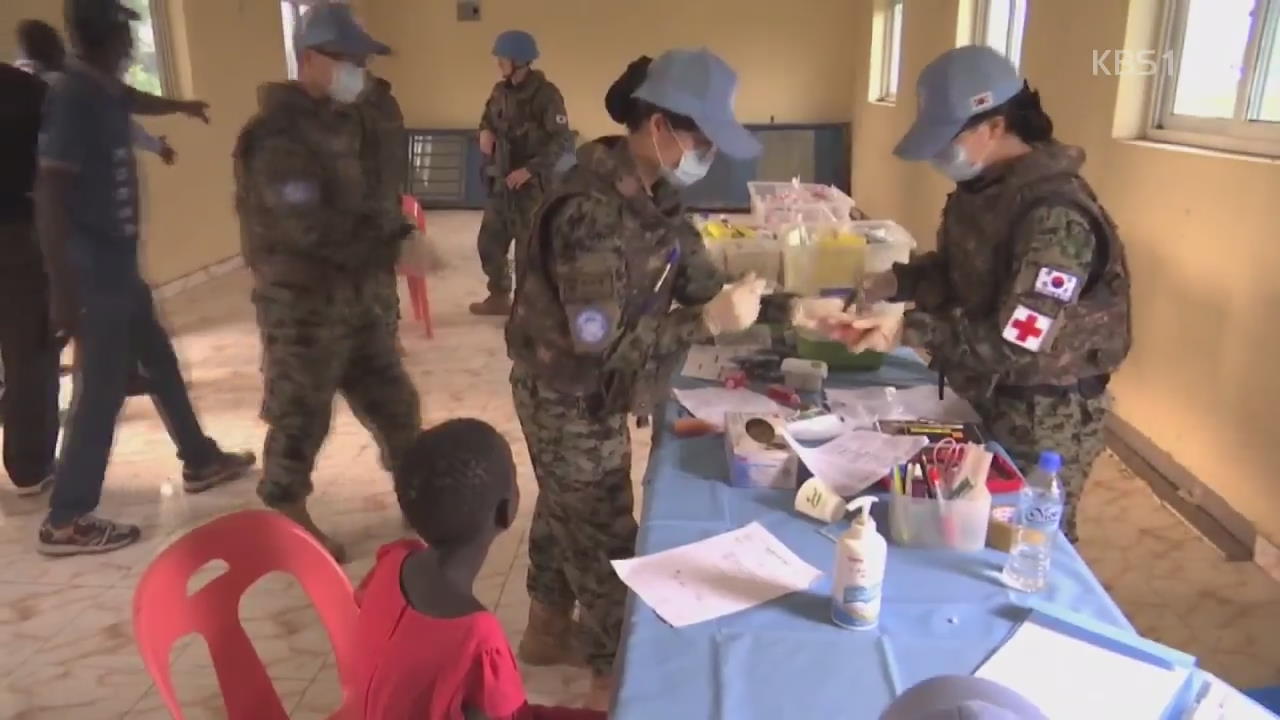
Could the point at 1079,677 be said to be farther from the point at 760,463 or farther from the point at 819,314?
the point at 819,314

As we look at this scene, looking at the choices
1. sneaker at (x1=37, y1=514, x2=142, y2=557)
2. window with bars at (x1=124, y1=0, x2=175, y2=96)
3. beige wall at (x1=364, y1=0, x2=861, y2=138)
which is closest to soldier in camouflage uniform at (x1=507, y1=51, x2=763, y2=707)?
sneaker at (x1=37, y1=514, x2=142, y2=557)

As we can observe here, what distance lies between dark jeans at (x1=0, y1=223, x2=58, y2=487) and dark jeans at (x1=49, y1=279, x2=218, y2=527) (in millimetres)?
382

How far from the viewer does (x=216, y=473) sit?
3.27 metres

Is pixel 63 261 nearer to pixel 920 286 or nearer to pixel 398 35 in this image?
pixel 920 286

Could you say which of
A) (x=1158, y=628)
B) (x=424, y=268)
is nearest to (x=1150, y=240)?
(x=1158, y=628)

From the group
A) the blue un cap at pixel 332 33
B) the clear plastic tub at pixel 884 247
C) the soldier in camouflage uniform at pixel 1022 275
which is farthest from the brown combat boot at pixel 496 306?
the soldier in camouflage uniform at pixel 1022 275

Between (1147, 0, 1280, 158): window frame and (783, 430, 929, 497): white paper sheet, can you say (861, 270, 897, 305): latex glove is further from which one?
(1147, 0, 1280, 158): window frame

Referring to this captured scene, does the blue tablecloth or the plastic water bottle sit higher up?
the plastic water bottle

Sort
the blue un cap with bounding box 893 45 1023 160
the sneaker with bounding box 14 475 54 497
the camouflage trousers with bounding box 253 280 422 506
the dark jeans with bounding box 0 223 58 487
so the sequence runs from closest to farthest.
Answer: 1. the blue un cap with bounding box 893 45 1023 160
2. the camouflage trousers with bounding box 253 280 422 506
3. the dark jeans with bounding box 0 223 58 487
4. the sneaker with bounding box 14 475 54 497

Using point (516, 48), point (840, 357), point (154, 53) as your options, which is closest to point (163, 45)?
point (154, 53)

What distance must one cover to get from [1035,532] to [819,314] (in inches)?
29.4

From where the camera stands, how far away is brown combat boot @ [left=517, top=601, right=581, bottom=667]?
7.23ft

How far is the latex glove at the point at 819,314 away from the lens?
6.34 feet

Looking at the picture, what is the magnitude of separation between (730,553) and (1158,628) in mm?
1548
